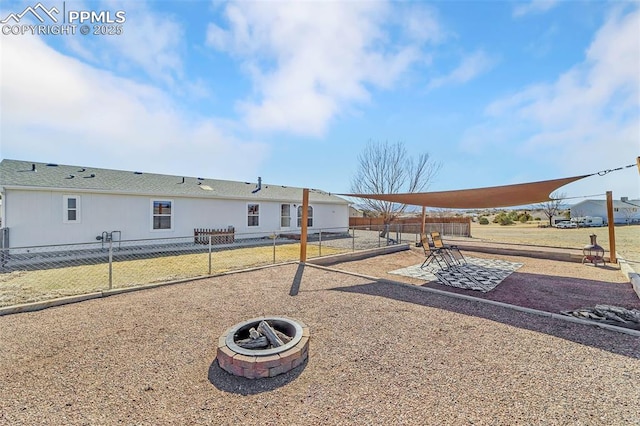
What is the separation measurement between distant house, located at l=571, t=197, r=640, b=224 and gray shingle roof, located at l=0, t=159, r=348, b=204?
162 ft

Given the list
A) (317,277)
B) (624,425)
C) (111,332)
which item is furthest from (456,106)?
(111,332)

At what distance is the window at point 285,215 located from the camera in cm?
1632

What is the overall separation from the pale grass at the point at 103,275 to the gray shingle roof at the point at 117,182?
11.5 ft

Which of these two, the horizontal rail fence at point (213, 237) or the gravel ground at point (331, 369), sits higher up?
the horizontal rail fence at point (213, 237)

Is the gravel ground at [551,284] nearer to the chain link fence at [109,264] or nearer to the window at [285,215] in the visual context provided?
the chain link fence at [109,264]

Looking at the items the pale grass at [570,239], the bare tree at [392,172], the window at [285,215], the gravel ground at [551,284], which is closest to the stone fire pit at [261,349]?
the gravel ground at [551,284]

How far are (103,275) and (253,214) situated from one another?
8.50m

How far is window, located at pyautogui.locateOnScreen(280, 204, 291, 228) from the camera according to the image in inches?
643

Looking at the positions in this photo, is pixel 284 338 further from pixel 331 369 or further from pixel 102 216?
pixel 102 216

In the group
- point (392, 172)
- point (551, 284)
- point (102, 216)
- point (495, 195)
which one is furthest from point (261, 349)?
point (392, 172)

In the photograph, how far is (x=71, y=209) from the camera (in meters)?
9.79

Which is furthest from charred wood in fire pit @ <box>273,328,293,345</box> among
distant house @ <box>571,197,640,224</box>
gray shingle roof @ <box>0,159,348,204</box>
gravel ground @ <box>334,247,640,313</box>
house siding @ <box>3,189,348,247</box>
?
distant house @ <box>571,197,640,224</box>

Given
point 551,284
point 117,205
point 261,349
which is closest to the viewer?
point 261,349

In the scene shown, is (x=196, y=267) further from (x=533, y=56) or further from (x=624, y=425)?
(x=533, y=56)
